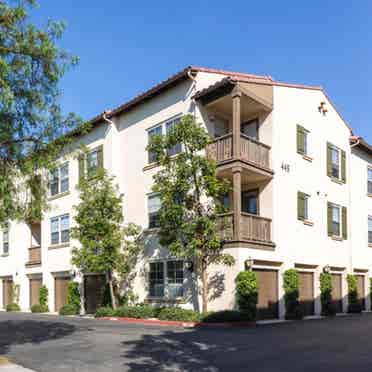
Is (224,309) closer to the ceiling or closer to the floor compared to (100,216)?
closer to the floor

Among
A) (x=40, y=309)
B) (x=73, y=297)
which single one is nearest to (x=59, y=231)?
(x=73, y=297)

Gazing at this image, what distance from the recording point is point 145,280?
21.0m

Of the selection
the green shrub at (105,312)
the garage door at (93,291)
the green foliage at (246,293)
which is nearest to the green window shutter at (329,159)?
the green foliage at (246,293)

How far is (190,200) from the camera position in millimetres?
17500

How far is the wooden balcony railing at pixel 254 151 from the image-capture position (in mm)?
18203

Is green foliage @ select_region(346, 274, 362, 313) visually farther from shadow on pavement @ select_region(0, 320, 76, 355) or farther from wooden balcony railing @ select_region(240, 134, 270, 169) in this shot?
shadow on pavement @ select_region(0, 320, 76, 355)

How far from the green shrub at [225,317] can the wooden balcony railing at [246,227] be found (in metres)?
2.78

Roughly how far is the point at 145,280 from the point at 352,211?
41.4 feet

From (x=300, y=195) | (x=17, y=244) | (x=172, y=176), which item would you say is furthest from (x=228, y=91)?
(x=17, y=244)

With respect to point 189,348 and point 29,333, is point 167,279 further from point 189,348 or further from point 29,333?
point 189,348

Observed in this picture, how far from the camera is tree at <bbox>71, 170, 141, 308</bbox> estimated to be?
19.9 metres

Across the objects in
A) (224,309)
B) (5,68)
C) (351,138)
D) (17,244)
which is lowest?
(224,309)

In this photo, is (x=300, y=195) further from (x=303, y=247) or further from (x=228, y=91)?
(x=228, y=91)

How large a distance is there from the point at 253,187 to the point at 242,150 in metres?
2.58
